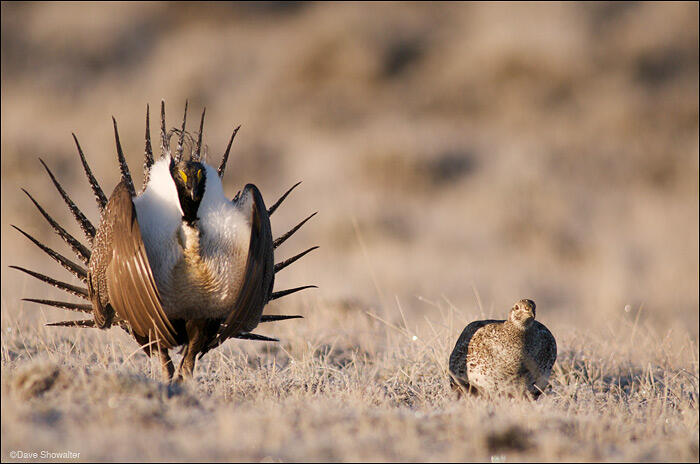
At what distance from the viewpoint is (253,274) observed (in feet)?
9.98

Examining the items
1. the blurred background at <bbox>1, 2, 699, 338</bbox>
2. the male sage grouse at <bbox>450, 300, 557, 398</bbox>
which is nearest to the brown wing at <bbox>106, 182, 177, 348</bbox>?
the male sage grouse at <bbox>450, 300, 557, 398</bbox>

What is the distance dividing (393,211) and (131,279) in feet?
26.1

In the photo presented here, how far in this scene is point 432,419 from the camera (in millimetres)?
2721

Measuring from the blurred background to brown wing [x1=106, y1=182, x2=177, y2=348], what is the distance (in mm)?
2402

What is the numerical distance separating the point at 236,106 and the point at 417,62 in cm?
434

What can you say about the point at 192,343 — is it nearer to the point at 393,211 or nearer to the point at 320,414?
the point at 320,414

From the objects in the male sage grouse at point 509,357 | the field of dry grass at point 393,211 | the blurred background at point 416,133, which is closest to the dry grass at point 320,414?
the field of dry grass at point 393,211

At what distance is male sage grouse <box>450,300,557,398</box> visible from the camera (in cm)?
327

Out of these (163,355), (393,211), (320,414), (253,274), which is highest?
(393,211)

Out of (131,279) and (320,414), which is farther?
(131,279)

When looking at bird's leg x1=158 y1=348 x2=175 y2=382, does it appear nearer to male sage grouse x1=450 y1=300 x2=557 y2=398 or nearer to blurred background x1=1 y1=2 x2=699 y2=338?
male sage grouse x1=450 y1=300 x2=557 y2=398

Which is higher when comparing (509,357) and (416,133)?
(416,133)

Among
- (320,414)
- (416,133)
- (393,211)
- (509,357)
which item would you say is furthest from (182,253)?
(416,133)

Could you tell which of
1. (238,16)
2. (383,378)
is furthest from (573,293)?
(238,16)
